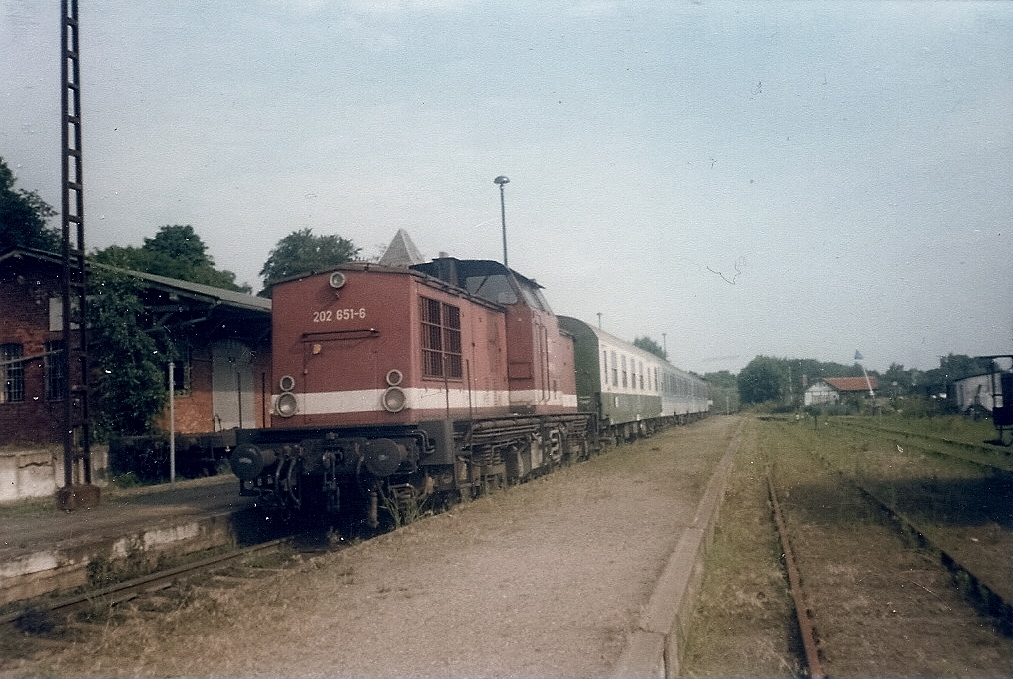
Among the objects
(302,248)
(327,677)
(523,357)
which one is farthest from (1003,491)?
(302,248)

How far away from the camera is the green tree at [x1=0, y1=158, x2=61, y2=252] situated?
25.7 metres

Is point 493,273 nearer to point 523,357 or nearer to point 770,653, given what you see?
point 523,357

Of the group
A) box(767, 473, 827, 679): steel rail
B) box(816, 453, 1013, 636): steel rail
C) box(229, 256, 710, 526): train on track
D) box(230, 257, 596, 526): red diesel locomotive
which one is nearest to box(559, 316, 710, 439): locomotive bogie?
box(229, 256, 710, 526): train on track

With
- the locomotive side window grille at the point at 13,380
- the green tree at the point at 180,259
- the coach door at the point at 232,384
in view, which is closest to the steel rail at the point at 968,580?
the coach door at the point at 232,384

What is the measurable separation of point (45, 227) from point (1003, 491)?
3079 centimetres

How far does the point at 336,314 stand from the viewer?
841cm

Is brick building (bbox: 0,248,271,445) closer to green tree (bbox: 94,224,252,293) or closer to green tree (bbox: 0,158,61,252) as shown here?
green tree (bbox: 0,158,61,252)

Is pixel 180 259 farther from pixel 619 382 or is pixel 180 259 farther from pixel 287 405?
pixel 287 405

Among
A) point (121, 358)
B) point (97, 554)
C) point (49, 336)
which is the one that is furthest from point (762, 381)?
point (97, 554)

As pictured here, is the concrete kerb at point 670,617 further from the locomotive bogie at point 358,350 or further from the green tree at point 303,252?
the green tree at point 303,252

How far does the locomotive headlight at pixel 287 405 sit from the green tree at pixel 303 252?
1371 inches

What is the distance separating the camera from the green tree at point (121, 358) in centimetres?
1343

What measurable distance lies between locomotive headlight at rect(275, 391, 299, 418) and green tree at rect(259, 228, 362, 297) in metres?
34.8

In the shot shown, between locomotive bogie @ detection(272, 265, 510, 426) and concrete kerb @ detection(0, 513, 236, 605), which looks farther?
locomotive bogie @ detection(272, 265, 510, 426)
